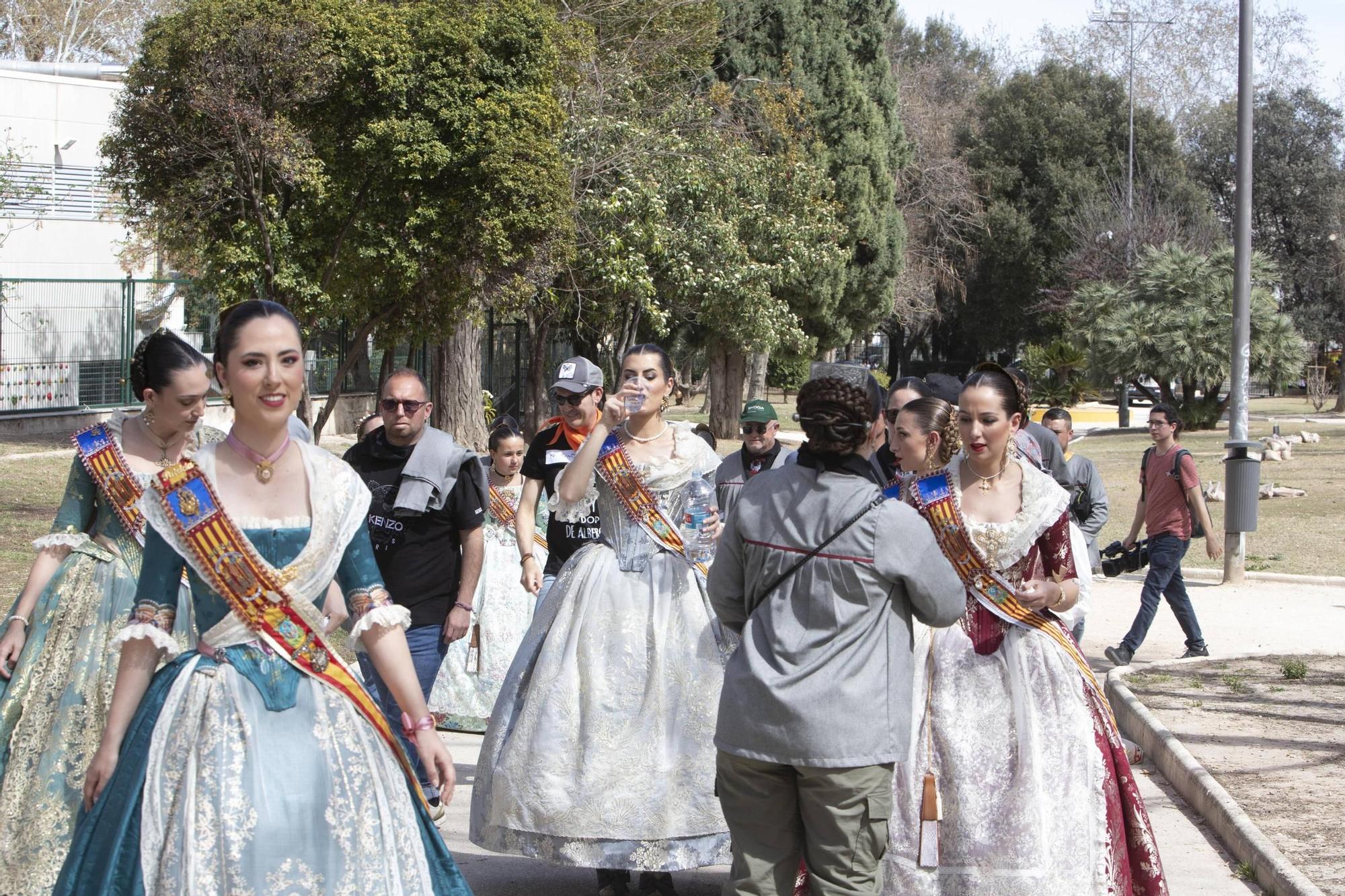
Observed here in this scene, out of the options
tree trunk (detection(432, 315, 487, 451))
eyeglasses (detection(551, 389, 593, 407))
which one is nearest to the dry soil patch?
eyeglasses (detection(551, 389, 593, 407))

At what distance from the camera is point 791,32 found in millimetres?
32875

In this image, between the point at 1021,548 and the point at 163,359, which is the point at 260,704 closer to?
the point at 163,359

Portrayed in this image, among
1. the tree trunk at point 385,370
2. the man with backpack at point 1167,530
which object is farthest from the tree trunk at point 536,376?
the man with backpack at point 1167,530

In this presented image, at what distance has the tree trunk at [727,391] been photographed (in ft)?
109

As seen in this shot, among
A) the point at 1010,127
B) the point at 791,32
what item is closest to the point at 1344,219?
the point at 1010,127

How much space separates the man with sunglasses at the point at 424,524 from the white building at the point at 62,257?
16.9 meters

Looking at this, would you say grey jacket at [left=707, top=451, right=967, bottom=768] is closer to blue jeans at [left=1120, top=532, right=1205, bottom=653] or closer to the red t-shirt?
blue jeans at [left=1120, top=532, right=1205, bottom=653]

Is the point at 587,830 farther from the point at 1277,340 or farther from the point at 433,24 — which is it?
the point at 1277,340

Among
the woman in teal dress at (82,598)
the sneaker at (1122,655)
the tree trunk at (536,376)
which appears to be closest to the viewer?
the woman in teal dress at (82,598)

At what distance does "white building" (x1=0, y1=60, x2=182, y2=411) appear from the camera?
21922 mm

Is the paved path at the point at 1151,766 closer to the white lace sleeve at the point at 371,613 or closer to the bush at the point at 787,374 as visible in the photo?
the white lace sleeve at the point at 371,613

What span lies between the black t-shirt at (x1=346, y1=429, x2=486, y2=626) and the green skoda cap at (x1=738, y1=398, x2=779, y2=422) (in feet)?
5.37

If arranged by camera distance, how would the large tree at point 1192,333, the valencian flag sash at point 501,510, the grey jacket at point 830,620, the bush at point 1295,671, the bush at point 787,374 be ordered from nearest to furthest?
1. the grey jacket at point 830,620
2. the valencian flag sash at point 501,510
3. the bush at point 1295,671
4. the large tree at point 1192,333
5. the bush at point 787,374

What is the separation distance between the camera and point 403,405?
5930 mm
